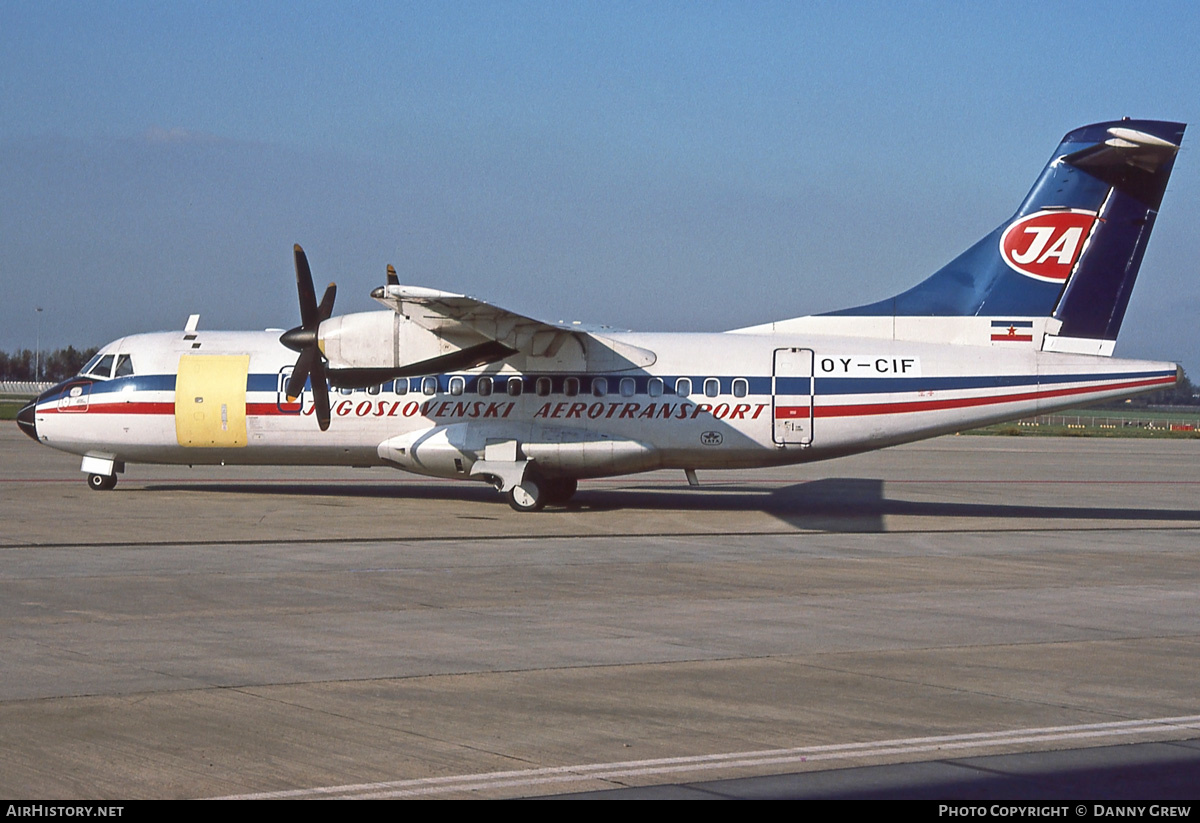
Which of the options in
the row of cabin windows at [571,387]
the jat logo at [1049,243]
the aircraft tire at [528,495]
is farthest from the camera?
the aircraft tire at [528,495]

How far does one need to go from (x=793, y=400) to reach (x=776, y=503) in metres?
4.81

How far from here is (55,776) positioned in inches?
285

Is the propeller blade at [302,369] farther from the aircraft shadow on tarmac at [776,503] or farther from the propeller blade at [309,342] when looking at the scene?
the aircraft shadow on tarmac at [776,503]

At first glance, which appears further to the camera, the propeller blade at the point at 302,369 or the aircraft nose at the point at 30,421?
the aircraft nose at the point at 30,421

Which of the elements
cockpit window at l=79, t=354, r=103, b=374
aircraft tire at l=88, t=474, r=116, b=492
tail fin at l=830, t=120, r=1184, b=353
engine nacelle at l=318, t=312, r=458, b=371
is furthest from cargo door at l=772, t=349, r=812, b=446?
cockpit window at l=79, t=354, r=103, b=374

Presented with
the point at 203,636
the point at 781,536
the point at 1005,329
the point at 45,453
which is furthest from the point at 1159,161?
the point at 45,453

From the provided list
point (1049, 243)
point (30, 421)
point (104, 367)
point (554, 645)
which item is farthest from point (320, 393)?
point (1049, 243)

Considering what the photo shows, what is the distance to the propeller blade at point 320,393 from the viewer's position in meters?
24.1

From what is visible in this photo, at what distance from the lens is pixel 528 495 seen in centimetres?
2470

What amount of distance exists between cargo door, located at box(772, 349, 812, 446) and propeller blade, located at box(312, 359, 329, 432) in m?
8.73

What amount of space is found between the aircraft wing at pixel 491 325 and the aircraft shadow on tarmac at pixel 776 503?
3323mm

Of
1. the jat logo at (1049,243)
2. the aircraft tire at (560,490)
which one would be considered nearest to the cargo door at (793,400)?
the jat logo at (1049,243)

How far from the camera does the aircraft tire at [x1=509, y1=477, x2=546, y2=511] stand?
80.8ft
